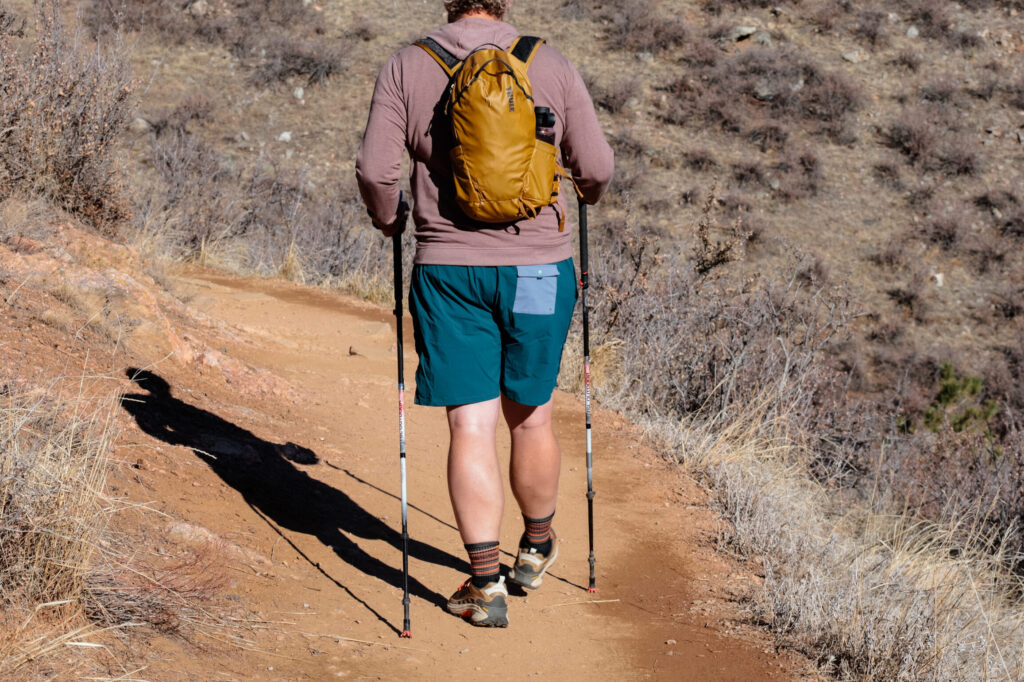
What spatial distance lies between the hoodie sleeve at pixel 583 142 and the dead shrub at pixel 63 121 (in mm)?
5036

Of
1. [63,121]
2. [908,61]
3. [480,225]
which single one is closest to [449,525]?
[480,225]

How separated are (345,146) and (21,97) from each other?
12.2 meters

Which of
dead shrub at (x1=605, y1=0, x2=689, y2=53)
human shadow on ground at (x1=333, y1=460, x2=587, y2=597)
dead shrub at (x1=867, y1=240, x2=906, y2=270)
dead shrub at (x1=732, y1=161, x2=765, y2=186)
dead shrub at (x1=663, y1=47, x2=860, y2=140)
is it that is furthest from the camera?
dead shrub at (x1=605, y1=0, x2=689, y2=53)

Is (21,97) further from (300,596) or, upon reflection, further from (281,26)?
(281,26)

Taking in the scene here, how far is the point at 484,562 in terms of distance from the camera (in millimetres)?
3268

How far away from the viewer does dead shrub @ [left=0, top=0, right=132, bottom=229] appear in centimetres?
717

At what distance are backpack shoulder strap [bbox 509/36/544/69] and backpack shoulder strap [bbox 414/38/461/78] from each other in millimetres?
172

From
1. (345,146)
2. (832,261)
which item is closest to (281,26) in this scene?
(345,146)

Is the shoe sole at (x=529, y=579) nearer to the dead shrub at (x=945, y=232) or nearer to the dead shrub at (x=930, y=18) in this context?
the dead shrub at (x=945, y=232)

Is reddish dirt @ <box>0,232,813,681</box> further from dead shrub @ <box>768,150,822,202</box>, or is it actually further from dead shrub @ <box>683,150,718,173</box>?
dead shrub @ <box>683,150,718,173</box>

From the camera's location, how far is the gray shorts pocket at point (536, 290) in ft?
10.2

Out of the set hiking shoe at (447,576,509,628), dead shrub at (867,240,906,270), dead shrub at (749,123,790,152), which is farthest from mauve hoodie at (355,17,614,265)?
dead shrub at (749,123,790,152)

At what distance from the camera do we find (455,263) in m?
3.08

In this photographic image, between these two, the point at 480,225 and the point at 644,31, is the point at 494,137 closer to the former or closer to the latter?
the point at 480,225
